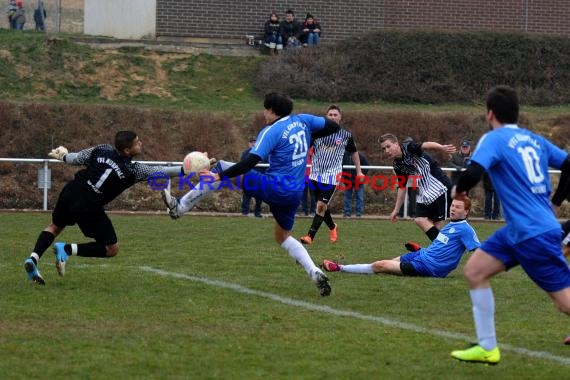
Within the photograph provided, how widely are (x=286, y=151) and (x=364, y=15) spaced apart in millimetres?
23769

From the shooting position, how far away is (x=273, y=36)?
31.6 m

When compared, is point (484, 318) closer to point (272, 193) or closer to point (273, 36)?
point (272, 193)

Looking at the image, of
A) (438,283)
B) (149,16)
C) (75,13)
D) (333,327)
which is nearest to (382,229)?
(438,283)

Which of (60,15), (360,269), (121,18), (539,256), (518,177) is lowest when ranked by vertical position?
(360,269)

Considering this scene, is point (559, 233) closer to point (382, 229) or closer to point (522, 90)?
point (382, 229)

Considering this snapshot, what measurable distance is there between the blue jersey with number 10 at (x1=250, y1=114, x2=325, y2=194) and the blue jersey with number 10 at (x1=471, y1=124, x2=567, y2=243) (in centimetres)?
341

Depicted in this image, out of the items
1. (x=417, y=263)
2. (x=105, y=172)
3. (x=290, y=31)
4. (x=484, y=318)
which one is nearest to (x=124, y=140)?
(x=105, y=172)

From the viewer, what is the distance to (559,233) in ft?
21.9

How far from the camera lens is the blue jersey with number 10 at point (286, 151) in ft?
32.1

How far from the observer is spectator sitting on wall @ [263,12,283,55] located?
31484 mm

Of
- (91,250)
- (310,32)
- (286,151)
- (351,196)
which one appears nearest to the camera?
(286,151)

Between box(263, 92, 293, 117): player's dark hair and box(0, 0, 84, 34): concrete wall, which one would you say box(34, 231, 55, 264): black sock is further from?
box(0, 0, 84, 34): concrete wall

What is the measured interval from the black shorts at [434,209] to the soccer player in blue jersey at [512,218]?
6.41m

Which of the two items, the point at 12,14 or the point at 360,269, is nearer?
the point at 360,269
